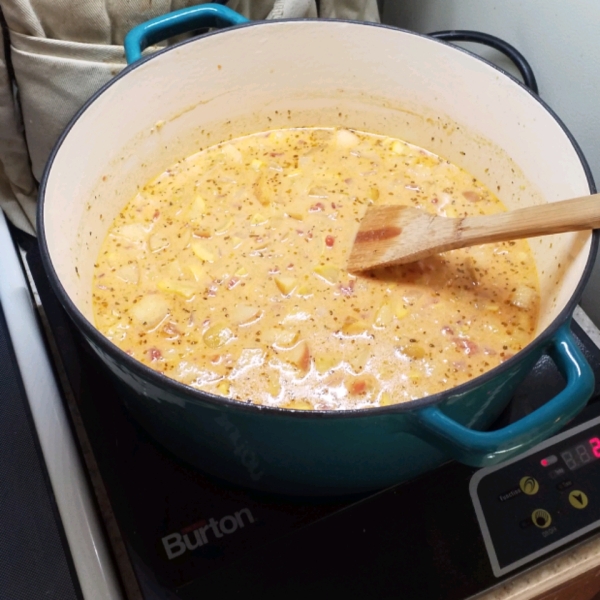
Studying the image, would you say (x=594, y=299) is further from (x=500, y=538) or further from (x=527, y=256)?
(x=500, y=538)

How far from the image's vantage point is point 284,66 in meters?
1.17

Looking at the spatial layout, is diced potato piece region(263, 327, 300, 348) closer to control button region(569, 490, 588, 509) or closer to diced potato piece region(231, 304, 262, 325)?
diced potato piece region(231, 304, 262, 325)

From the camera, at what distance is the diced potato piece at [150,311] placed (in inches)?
39.4

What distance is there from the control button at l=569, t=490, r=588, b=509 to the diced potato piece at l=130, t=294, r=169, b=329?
2.16ft

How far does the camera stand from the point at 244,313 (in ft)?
3.27

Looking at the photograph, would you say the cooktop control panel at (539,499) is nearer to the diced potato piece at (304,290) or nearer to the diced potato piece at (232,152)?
the diced potato piece at (304,290)

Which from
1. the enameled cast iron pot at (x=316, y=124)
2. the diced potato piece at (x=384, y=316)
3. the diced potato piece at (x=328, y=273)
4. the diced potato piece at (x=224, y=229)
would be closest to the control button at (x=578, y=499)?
the enameled cast iron pot at (x=316, y=124)

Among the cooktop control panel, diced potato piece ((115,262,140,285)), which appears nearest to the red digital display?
the cooktop control panel

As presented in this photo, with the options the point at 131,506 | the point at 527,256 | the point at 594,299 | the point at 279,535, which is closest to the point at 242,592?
the point at 279,535

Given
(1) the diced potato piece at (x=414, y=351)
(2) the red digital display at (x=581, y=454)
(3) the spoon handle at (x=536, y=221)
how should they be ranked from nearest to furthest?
(3) the spoon handle at (x=536, y=221) → (2) the red digital display at (x=581, y=454) → (1) the diced potato piece at (x=414, y=351)

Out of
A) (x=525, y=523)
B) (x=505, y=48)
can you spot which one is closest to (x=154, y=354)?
(x=525, y=523)

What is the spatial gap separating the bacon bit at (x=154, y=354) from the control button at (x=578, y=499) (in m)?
0.62

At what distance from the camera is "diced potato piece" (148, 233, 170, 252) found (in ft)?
3.65

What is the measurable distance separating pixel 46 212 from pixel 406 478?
0.60 meters
